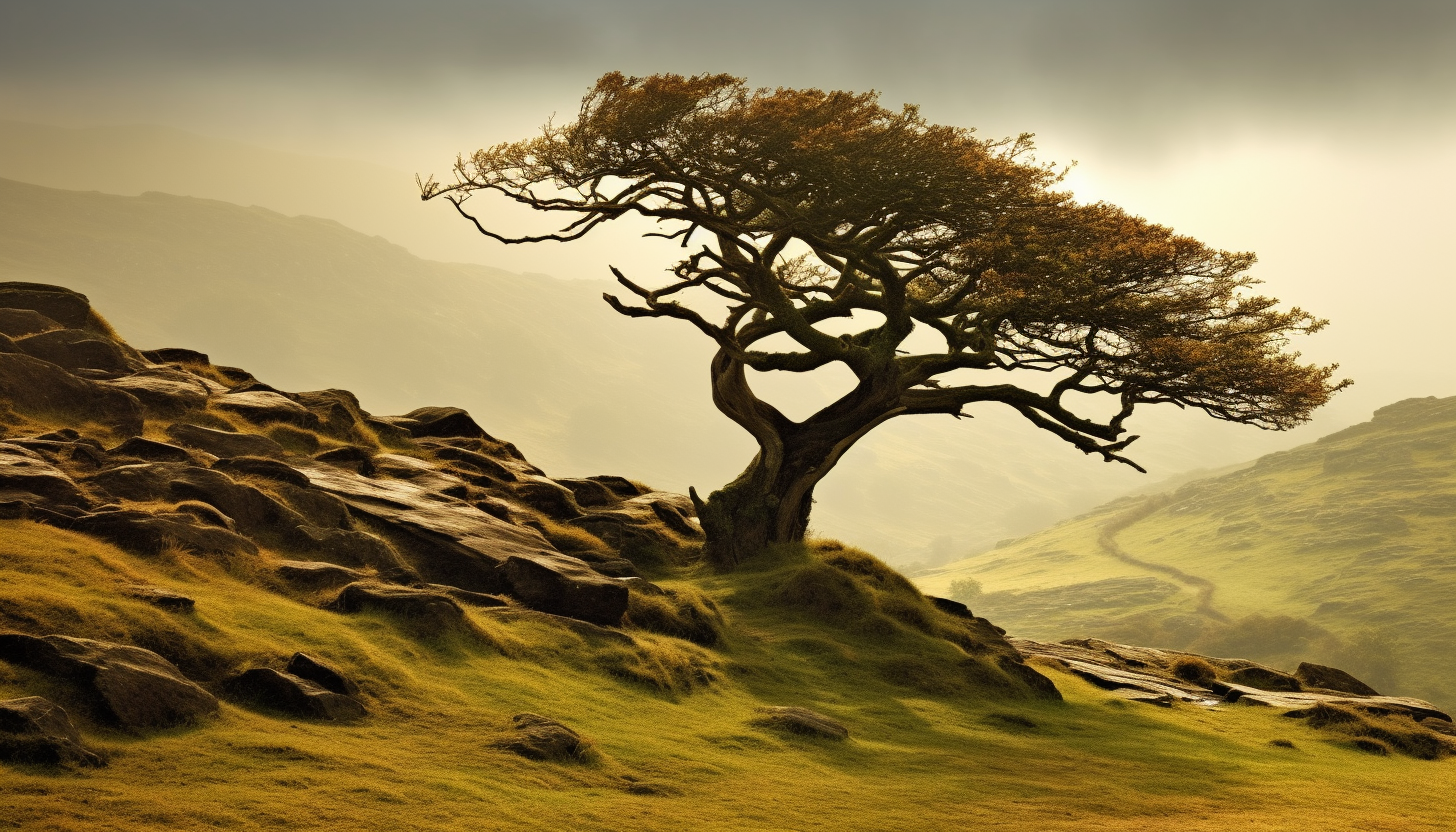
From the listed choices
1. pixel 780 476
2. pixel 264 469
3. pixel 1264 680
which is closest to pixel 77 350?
pixel 264 469

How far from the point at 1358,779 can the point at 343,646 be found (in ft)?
61.2

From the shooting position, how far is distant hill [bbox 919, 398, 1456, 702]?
12419 cm

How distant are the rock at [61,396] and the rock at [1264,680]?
3257cm

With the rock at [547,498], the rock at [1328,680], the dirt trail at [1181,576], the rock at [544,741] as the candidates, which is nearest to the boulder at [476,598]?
the rock at [544,741]

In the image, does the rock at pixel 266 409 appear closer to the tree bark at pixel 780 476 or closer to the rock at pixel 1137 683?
the tree bark at pixel 780 476

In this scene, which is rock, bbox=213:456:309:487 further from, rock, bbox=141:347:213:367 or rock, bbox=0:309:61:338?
rock, bbox=141:347:213:367

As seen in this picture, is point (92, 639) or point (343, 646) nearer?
point (92, 639)

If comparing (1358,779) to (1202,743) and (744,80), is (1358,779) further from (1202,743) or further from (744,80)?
(744,80)

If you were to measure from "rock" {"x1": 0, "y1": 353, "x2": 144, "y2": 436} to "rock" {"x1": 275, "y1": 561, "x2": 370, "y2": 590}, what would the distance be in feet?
28.9

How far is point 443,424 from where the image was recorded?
34875mm

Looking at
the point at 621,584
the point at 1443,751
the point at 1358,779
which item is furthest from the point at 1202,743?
the point at 621,584

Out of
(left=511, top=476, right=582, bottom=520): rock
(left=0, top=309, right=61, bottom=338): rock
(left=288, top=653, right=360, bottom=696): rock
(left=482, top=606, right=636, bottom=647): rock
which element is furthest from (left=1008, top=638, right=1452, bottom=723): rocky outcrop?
(left=0, top=309, right=61, bottom=338): rock

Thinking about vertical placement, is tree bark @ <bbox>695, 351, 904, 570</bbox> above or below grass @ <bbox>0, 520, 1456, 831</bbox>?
above

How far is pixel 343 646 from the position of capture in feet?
48.0
